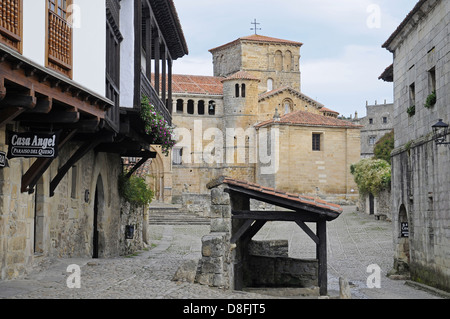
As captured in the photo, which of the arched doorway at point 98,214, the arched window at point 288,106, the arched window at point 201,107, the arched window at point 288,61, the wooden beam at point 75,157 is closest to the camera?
the wooden beam at point 75,157

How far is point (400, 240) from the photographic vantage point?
794 inches

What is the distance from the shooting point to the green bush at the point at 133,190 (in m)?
20.8

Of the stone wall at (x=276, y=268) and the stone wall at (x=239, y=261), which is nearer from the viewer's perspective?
the stone wall at (x=239, y=261)

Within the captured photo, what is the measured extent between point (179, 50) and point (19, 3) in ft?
46.8

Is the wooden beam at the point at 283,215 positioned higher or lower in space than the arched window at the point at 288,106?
lower

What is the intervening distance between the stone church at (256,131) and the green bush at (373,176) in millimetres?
15617

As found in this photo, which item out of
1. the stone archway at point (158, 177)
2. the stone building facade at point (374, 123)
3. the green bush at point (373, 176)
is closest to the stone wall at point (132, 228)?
the green bush at point (373, 176)

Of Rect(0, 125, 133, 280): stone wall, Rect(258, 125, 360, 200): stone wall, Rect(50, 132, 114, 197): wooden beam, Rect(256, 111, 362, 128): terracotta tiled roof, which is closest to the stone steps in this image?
Rect(258, 125, 360, 200): stone wall

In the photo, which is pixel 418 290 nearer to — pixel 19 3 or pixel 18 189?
pixel 18 189

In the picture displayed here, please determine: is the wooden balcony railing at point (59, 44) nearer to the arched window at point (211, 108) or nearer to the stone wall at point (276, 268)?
the stone wall at point (276, 268)

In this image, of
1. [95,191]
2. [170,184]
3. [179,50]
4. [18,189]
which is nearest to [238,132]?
[170,184]

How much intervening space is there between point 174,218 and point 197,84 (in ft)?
100

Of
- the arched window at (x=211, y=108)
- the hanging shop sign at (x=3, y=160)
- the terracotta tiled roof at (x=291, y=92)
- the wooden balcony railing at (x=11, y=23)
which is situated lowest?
the hanging shop sign at (x=3, y=160)

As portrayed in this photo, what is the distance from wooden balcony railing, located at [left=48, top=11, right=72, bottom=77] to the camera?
1045 cm
